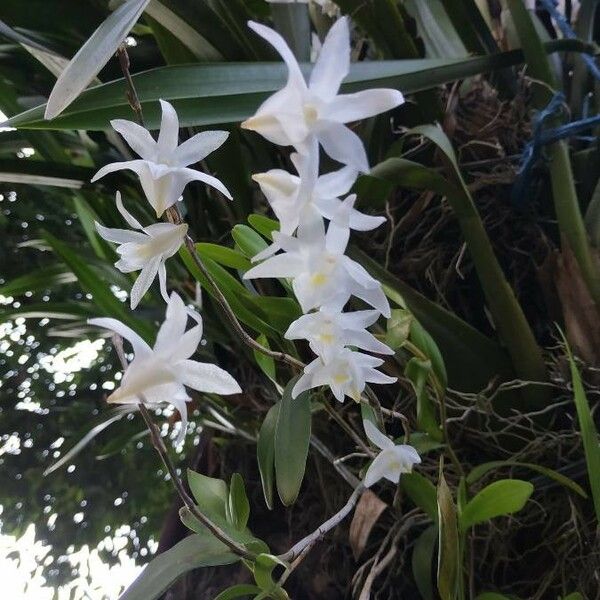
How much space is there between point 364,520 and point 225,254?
0.21 metres

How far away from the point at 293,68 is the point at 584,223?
415 mm

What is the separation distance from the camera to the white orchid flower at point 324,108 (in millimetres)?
264

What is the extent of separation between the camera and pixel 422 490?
0.49m

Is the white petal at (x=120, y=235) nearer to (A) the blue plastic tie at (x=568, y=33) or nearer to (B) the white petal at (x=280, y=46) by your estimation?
(B) the white petal at (x=280, y=46)

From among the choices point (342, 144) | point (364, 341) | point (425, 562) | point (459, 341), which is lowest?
point (425, 562)

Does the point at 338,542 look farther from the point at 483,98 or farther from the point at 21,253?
the point at 21,253

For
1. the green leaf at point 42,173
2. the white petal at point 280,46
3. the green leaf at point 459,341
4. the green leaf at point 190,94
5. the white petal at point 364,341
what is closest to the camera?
the white petal at point 280,46

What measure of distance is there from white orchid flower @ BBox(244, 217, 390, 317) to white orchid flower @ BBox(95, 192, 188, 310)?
0.13 ft

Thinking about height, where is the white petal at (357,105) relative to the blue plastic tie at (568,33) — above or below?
above

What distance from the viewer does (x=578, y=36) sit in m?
0.70

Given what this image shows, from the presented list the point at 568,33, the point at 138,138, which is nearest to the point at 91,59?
the point at 138,138

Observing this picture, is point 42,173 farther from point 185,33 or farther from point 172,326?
point 172,326

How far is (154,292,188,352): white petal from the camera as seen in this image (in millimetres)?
296

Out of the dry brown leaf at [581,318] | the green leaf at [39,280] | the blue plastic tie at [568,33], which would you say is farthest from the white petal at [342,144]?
the green leaf at [39,280]
